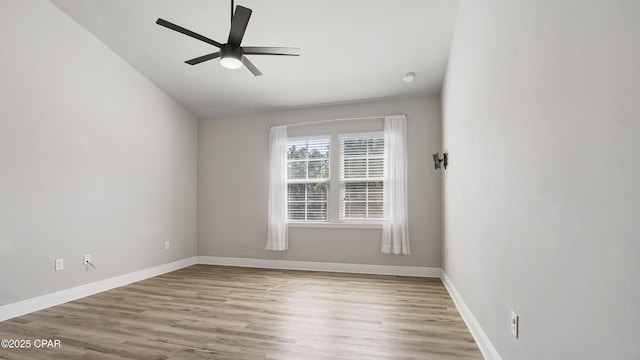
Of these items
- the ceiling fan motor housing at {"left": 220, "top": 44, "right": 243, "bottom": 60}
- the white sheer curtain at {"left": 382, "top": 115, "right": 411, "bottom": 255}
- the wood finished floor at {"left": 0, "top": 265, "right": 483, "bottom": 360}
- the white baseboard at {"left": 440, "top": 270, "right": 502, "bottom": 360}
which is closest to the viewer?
the white baseboard at {"left": 440, "top": 270, "right": 502, "bottom": 360}

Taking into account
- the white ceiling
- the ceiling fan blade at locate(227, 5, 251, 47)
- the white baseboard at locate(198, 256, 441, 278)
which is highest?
the white ceiling

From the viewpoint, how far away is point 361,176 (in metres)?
5.00

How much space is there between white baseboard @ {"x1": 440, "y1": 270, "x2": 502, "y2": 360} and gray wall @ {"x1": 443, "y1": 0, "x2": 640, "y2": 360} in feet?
0.27

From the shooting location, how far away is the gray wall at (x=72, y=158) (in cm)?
309

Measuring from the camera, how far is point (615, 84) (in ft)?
2.92

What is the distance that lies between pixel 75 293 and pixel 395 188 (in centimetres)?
418

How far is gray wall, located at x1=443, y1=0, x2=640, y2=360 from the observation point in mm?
861

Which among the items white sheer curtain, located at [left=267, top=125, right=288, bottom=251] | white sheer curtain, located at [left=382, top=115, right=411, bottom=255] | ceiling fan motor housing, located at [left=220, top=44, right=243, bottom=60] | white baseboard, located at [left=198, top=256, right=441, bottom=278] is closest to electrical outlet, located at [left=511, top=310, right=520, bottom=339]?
ceiling fan motor housing, located at [left=220, top=44, right=243, bottom=60]

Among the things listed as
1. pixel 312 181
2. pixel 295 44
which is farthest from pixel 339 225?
pixel 295 44

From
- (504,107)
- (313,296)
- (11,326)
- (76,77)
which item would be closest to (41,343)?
(11,326)

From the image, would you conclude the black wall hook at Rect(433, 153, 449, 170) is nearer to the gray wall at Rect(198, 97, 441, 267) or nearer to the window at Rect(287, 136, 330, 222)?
the gray wall at Rect(198, 97, 441, 267)

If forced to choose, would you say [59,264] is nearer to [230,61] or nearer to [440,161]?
[230,61]

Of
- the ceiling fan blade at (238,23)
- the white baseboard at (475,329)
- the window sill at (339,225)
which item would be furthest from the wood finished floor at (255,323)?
the ceiling fan blade at (238,23)

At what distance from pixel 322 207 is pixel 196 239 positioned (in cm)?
240
